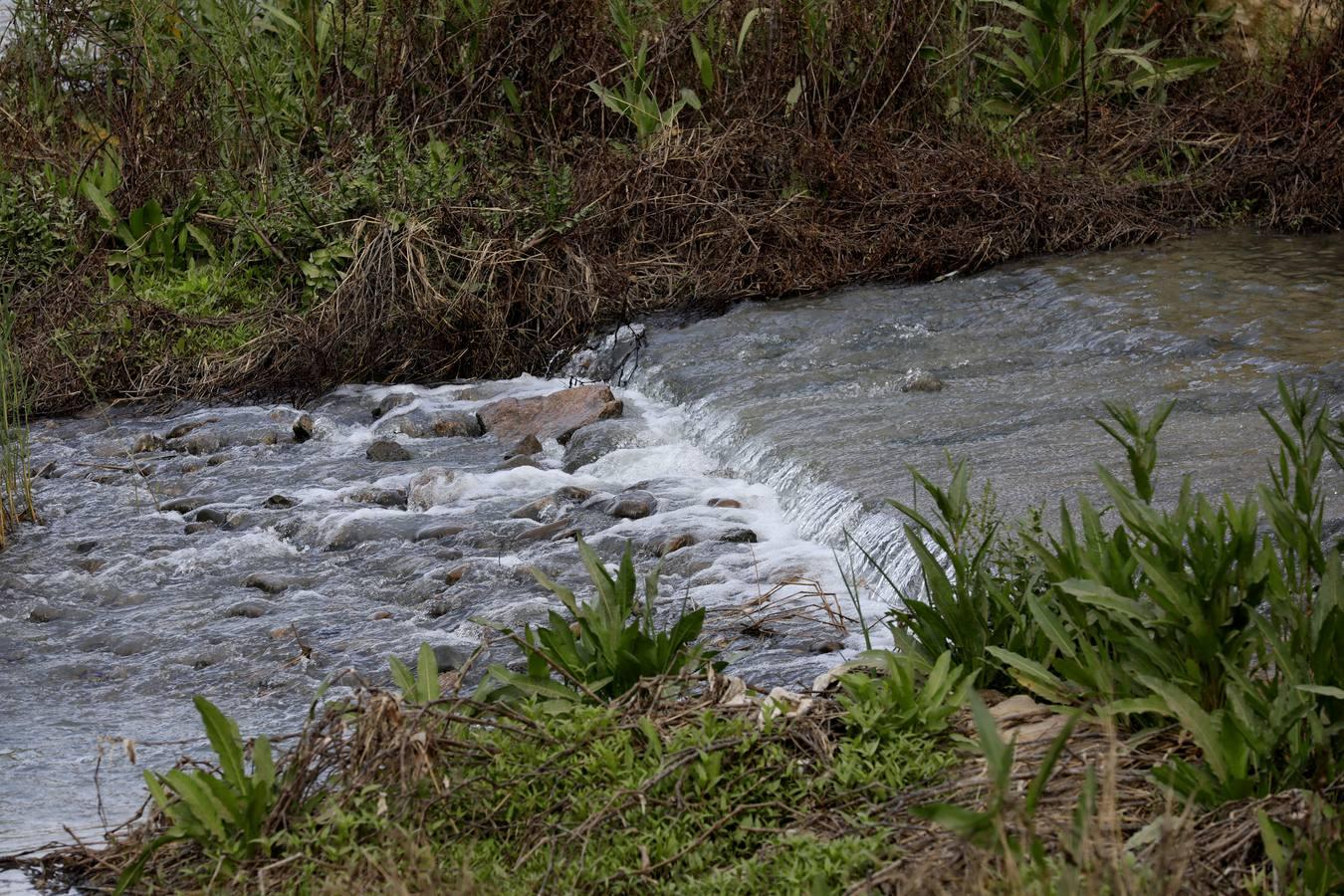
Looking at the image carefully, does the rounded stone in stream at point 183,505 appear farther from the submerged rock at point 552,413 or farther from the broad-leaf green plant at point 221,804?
the broad-leaf green plant at point 221,804

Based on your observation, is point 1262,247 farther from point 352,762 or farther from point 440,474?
point 352,762

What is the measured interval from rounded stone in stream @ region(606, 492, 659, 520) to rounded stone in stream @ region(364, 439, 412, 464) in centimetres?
145

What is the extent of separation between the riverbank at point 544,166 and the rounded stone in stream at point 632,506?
97.8 inches

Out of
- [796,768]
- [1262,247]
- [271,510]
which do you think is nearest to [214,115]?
[271,510]

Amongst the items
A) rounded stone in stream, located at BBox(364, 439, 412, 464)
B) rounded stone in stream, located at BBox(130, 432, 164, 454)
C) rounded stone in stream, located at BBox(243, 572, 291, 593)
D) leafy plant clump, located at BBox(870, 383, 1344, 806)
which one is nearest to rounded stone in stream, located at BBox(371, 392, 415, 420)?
rounded stone in stream, located at BBox(364, 439, 412, 464)

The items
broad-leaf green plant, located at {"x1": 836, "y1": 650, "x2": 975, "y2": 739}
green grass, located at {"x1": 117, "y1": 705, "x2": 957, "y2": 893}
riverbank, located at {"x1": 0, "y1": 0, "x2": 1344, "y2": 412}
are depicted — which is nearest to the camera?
green grass, located at {"x1": 117, "y1": 705, "x2": 957, "y2": 893}

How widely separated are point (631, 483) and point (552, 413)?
1021 mm

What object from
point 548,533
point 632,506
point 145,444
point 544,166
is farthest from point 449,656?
point 544,166

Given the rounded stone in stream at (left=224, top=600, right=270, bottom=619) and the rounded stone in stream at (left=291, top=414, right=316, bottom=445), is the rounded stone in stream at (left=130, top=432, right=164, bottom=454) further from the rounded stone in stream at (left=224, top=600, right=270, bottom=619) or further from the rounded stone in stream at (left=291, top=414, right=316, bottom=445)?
the rounded stone in stream at (left=224, top=600, right=270, bottom=619)

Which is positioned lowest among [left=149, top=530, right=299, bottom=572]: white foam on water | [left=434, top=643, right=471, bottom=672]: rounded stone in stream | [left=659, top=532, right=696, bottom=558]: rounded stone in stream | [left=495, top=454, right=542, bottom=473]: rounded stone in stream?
[left=434, top=643, right=471, bottom=672]: rounded stone in stream

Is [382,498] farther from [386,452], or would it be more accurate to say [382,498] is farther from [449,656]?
[449,656]

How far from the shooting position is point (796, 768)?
8.72 feet

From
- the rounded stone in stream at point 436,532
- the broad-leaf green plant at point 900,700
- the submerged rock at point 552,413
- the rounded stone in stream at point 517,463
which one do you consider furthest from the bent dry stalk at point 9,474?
the broad-leaf green plant at point 900,700

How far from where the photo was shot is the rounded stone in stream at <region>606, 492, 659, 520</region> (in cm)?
546
